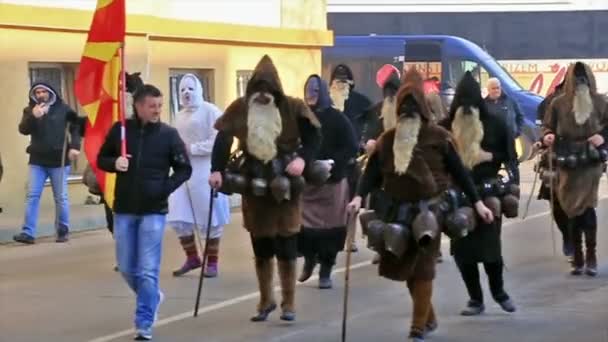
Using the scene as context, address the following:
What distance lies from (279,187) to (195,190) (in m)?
2.77

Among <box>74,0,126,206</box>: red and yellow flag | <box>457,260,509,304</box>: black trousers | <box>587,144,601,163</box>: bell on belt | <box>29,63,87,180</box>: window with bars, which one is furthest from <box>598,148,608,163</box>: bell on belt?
<box>29,63,87,180</box>: window with bars

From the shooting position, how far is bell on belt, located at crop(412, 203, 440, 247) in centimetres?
892

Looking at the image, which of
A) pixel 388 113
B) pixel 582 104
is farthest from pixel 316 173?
pixel 582 104

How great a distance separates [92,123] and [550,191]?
4.48 meters

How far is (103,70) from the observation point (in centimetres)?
1035

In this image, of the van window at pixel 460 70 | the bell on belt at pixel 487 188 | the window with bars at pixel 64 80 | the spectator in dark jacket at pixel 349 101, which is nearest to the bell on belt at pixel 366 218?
the bell on belt at pixel 487 188

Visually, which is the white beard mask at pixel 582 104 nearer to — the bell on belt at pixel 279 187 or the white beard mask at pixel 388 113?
the white beard mask at pixel 388 113

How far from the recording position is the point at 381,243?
29.6ft

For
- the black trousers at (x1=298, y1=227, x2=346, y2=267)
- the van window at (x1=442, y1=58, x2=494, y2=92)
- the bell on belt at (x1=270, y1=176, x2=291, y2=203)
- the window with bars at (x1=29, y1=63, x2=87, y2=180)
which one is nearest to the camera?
the bell on belt at (x1=270, y1=176, x2=291, y2=203)

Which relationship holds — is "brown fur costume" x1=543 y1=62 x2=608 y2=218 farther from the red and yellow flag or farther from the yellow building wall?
the yellow building wall

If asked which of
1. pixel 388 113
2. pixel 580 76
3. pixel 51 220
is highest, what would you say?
pixel 580 76

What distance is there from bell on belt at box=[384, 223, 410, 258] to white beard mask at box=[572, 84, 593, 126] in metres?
3.88

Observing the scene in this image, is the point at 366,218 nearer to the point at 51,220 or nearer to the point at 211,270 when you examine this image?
the point at 211,270

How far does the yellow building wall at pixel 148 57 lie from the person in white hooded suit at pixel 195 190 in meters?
5.45
